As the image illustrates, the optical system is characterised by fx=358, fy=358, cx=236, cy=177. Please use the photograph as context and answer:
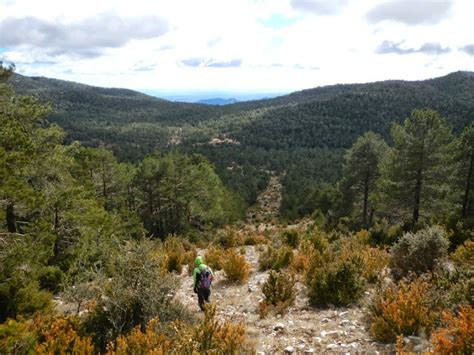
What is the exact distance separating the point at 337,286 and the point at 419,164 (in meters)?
15.4

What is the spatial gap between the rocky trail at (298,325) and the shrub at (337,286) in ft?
0.75

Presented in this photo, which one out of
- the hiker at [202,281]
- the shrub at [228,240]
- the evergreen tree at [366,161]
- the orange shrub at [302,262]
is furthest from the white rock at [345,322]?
the evergreen tree at [366,161]

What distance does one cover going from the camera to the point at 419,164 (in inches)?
790

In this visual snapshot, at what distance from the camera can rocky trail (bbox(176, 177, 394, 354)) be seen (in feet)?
17.7

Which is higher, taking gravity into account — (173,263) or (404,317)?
(404,317)

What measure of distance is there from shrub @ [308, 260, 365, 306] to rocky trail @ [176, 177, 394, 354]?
228mm

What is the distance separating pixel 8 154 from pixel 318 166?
295 ft

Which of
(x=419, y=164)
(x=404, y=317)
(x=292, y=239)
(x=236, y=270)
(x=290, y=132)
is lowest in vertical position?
(x=290, y=132)

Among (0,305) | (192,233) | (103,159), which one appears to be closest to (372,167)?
(192,233)

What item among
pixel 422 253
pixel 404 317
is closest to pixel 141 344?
pixel 404 317

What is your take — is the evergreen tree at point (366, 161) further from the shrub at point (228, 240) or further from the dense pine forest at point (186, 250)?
the shrub at point (228, 240)

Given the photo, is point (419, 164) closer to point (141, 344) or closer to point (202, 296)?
point (202, 296)

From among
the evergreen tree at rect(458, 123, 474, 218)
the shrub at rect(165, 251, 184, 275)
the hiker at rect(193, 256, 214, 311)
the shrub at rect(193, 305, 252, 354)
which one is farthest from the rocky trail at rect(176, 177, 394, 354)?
the evergreen tree at rect(458, 123, 474, 218)

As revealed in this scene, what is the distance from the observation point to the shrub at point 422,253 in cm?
764
